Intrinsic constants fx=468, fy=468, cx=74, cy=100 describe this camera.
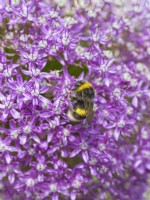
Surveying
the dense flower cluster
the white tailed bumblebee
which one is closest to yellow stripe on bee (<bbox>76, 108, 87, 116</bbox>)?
the white tailed bumblebee

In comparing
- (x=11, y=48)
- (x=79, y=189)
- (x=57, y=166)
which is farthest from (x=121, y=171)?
(x=11, y=48)

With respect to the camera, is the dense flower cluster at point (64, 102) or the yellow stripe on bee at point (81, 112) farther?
the dense flower cluster at point (64, 102)

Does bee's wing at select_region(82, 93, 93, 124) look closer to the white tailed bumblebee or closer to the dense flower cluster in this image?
the white tailed bumblebee

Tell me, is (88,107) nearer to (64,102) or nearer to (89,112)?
(89,112)

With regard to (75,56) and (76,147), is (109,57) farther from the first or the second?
(76,147)

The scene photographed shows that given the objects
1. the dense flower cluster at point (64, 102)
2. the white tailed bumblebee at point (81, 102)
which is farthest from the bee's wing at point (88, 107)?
the dense flower cluster at point (64, 102)

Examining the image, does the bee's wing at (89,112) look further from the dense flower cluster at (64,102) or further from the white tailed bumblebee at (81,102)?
the dense flower cluster at (64,102)
